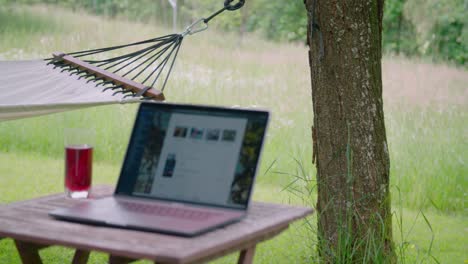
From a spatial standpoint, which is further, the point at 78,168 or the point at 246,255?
the point at 78,168

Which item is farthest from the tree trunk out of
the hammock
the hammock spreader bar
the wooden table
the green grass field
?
the wooden table

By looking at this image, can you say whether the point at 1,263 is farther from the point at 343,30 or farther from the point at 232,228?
the point at 232,228

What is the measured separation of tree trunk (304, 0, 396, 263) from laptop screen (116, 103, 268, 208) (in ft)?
3.11

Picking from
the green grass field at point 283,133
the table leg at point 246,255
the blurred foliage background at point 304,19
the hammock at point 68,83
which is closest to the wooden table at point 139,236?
the table leg at point 246,255

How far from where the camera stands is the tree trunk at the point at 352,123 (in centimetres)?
240

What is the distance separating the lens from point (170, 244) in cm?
118

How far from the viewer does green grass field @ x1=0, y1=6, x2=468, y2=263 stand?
11.6ft

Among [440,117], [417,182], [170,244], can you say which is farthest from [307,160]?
[170,244]

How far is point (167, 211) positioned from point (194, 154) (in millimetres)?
147

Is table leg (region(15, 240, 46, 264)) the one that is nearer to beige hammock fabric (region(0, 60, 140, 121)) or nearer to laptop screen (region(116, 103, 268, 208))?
laptop screen (region(116, 103, 268, 208))

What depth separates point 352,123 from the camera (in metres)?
2.40

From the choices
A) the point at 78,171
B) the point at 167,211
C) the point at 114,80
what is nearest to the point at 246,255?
the point at 167,211

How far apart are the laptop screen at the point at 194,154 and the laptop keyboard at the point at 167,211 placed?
40mm

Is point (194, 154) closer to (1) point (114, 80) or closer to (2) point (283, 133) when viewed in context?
(1) point (114, 80)
